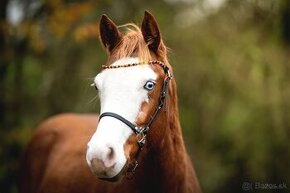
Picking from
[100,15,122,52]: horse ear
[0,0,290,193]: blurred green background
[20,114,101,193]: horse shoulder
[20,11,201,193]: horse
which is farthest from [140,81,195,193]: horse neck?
[0,0,290,193]: blurred green background

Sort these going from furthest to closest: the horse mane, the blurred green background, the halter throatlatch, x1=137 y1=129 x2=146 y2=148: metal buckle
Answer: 1. the blurred green background
2. the horse mane
3. x1=137 y1=129 x2=146 y2=148: metal buckle
4. the halter throatlatch

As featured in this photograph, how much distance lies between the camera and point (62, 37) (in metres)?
10.5

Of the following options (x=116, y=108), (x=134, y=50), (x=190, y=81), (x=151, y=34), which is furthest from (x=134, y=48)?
(x=190, y=81)

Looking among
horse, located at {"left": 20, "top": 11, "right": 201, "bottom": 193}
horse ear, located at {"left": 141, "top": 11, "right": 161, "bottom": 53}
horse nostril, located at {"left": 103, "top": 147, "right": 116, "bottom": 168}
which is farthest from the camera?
horse ear, located at {"left": 141, "top": 11, "right": 161, "bottom": 53}

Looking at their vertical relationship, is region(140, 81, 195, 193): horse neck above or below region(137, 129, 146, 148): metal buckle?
below

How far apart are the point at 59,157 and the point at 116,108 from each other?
6.64 feet

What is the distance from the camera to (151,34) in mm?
3643

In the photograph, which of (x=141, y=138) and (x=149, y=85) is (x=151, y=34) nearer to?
(x=149, y=85)

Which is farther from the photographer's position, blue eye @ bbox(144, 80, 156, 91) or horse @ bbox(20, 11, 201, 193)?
blue eye @ bbox(144, 80, 156, 91)

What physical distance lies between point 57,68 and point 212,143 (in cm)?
412

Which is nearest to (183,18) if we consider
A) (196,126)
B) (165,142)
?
(196,126)

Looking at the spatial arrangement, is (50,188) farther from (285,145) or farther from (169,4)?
(169,4)

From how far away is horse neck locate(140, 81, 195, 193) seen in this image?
359 cm

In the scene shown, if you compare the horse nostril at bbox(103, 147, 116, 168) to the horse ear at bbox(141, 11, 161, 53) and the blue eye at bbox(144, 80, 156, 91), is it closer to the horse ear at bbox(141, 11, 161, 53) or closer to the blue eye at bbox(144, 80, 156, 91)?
the blue eye at bbox(144, 80, 156, 91)
